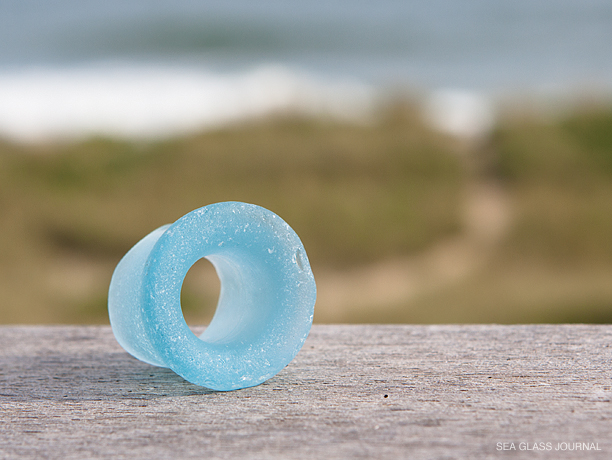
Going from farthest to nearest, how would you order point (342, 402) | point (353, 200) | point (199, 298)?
point (353, 200), point (199, 298), point (342, 402)

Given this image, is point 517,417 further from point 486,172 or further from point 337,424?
point 486,172

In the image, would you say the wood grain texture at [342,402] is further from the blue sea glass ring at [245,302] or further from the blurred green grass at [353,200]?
the blurred green grass at [353,200]

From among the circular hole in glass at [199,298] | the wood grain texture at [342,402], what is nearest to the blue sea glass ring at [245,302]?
the wood grain texture at [342,402]

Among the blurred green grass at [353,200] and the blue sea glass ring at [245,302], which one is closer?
the blue sea glass ring at [245,302]

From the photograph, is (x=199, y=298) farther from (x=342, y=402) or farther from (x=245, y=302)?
(x=342, y=402)

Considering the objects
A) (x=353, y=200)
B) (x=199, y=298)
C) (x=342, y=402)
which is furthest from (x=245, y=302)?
(x=353, y=200)

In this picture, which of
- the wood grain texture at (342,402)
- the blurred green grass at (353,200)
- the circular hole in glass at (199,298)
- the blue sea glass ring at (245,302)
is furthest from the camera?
the blurred green grass at (353,200)

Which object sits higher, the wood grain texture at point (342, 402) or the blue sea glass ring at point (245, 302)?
the blue sea glass ring at point (245, 302)
